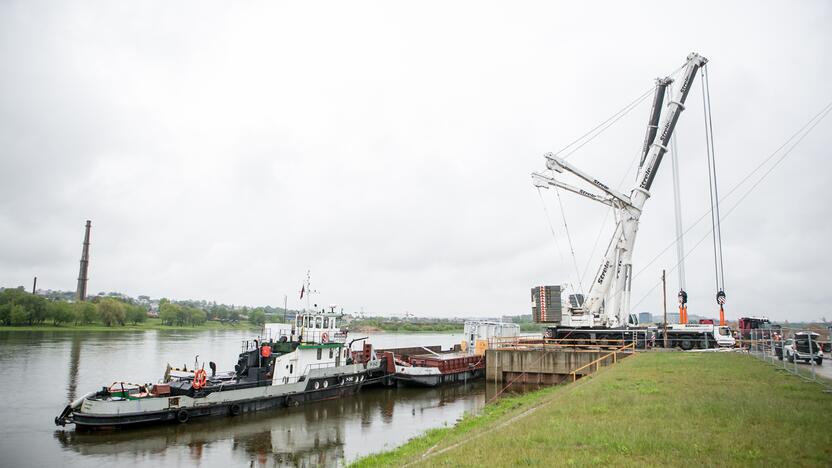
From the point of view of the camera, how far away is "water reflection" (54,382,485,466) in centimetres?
1844

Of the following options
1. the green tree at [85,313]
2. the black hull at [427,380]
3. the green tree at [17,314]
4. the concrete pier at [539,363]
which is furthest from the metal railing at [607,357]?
the green tree at [85,313]

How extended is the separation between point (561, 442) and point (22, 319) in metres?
92.3

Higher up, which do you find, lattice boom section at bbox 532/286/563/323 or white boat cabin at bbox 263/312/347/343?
lattice boom section at bbox 532/286/563/323

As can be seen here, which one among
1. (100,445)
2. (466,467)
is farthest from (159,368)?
(466,467)

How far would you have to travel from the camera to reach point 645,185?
33.7 meters

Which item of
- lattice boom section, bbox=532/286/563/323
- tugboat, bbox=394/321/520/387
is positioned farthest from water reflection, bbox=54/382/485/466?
lattice boom section, bbox=532/286/563/323

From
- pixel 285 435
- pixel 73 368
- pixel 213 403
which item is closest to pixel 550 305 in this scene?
pixel 285 435

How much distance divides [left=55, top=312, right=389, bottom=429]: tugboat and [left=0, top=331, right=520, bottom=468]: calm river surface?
0.64m

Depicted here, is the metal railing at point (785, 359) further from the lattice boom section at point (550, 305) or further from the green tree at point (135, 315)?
the green tree at point (135, 315)

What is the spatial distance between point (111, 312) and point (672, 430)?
97797 mm

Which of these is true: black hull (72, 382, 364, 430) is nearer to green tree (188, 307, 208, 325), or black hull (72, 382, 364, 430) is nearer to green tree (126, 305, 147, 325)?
green tree (126, 305, 147, 325)

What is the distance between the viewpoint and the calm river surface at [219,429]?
17.9 m

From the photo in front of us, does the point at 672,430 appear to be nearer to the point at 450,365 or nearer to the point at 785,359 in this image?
→ the point at 785,359

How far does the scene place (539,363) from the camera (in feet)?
106
